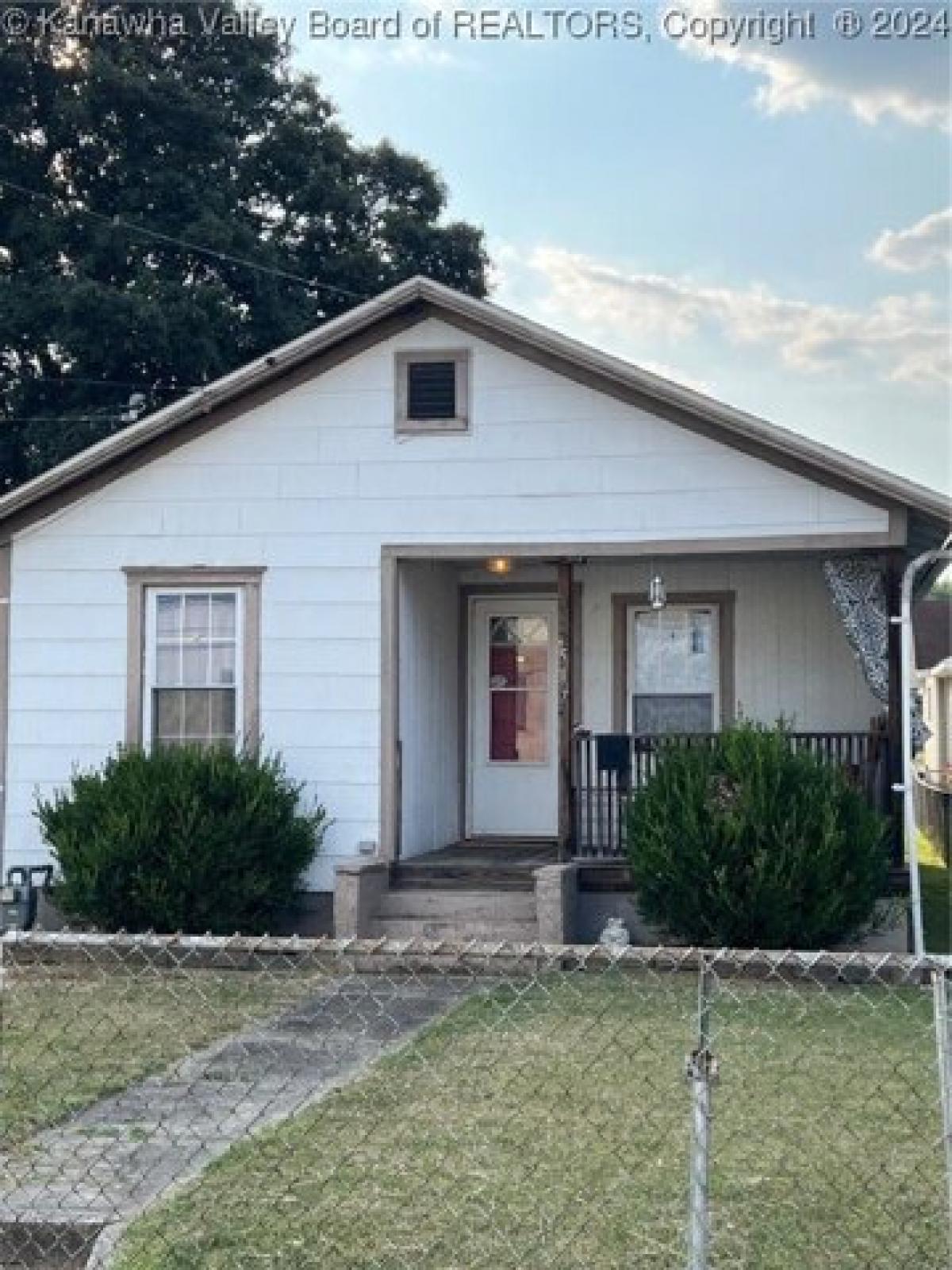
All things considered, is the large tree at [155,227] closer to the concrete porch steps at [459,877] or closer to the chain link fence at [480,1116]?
the concrete porch steps at [459,877]

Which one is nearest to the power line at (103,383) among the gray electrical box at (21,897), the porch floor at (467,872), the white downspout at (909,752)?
the gray electrical box at (21,897)

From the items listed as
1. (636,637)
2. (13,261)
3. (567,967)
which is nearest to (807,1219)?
(567,967)

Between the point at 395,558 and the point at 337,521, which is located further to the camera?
the point at 337,521

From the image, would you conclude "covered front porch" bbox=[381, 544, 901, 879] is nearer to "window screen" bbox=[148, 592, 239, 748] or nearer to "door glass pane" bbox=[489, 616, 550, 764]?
"door glass pane" bbox=[489, 616, 550, 764]

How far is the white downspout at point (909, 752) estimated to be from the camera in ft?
38.8

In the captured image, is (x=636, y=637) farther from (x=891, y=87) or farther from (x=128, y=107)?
(x=128, y=107)

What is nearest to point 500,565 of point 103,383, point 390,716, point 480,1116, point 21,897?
point 390,716

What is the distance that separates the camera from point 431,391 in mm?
13289

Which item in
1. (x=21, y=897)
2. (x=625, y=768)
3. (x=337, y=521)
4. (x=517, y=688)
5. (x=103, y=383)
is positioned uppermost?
(x=103, y=383)

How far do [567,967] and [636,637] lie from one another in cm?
416

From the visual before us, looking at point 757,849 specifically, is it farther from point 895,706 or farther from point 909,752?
point 895,706

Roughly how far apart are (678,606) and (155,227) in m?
13.2

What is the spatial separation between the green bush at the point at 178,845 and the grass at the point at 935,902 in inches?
213

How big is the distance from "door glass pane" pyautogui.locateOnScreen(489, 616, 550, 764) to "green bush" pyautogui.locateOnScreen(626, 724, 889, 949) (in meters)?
3.40
